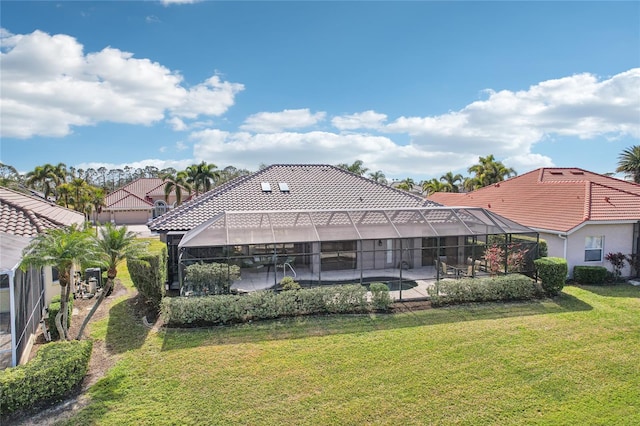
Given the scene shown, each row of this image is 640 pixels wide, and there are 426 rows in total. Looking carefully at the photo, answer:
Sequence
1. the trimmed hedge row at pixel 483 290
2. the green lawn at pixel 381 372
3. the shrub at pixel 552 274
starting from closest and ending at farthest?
1. the green lawn at pixel 381 372
2. the trimmed hedge row at pixel 483 290
3. the shrub at pixel 552 274

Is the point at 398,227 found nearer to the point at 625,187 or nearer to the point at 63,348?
the point at 63,348

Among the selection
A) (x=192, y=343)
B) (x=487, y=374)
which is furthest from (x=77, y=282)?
(x=487, y=374)

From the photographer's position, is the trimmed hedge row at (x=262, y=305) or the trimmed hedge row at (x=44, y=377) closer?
the trimmed hedge row at (x=44, y=377)

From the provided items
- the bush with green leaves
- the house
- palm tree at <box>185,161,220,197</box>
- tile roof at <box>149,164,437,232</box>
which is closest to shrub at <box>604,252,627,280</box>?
the house

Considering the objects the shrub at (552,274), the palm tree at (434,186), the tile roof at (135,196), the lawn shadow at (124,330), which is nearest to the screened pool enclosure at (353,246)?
the shrub at (552,274)

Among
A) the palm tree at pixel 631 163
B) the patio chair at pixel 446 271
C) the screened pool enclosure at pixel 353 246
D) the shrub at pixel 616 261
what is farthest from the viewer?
the palm tree at pixel 631 163

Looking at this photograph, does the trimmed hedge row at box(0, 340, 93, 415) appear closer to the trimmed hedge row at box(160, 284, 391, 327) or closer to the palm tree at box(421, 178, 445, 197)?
the trimmed hedge row at box(160, 284, 391, 327)

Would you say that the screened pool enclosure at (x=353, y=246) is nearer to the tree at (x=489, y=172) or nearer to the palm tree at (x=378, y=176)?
the tree at (x=489, y=172)
